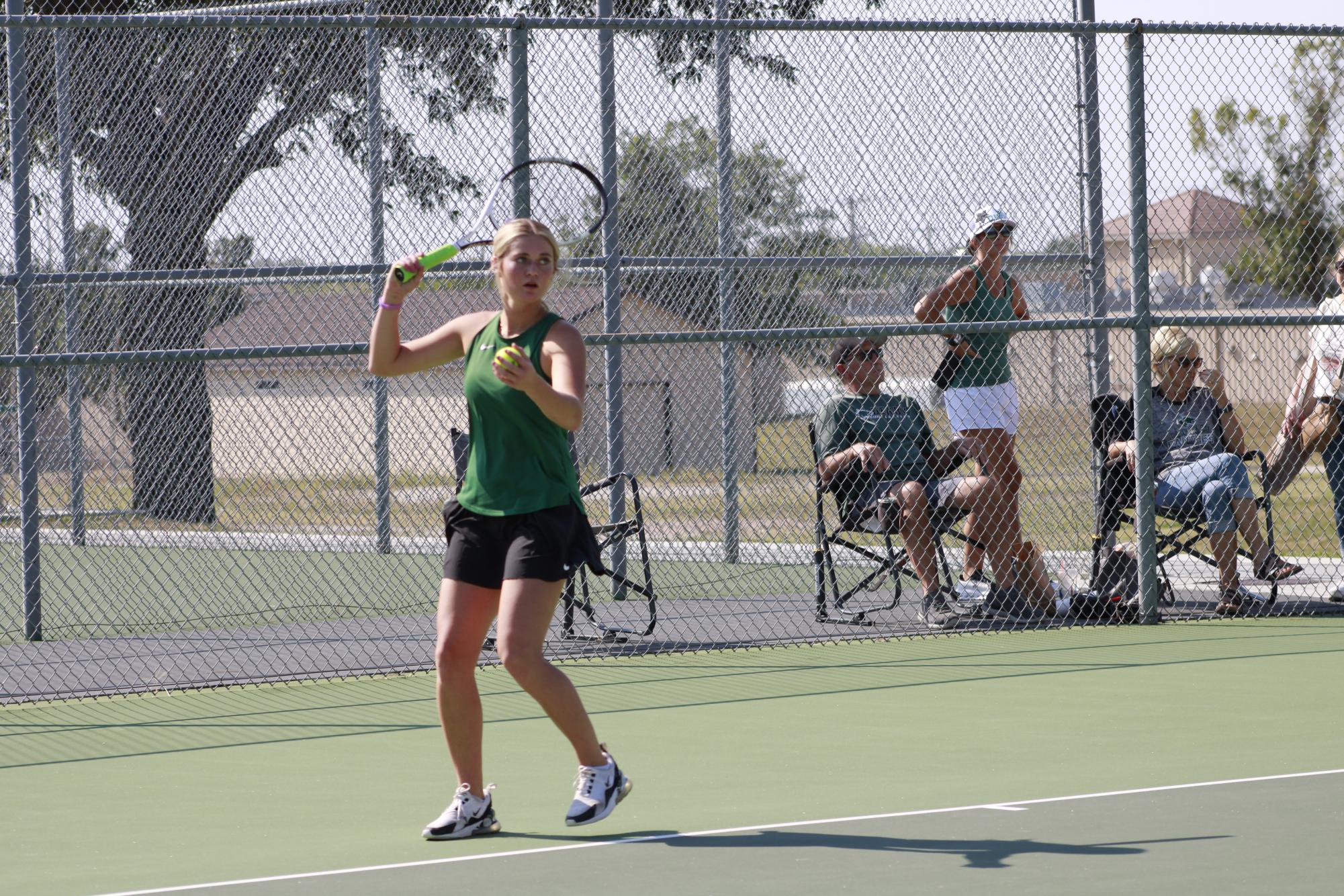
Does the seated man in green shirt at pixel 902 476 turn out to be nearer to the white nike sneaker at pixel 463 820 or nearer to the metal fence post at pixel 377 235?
the metal fence post at pixel 377 235

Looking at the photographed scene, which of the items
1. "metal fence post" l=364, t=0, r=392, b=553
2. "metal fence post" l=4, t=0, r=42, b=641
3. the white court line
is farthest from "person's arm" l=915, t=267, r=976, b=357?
"metal fence post" l=4, t=0, r=42, b=641

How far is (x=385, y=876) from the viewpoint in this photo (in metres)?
4.53

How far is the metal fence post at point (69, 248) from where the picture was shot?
12.5 m

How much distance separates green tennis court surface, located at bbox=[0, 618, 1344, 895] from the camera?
455cm

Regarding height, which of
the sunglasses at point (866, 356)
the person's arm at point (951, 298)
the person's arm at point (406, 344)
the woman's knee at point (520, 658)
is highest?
the person's arm at point (951, 298)

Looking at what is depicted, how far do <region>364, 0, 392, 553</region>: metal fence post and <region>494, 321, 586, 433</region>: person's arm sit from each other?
13.0 feet

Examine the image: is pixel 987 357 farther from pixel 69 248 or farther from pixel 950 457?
pixel 69 248

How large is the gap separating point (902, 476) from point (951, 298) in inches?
35.7

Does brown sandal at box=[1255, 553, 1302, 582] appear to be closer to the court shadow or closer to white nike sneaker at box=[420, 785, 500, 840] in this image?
the court shadow

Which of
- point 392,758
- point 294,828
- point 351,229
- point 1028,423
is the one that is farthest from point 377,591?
point 294,828

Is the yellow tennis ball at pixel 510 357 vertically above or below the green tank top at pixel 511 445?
above

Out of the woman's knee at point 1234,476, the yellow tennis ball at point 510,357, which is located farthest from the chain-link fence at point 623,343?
the yellow tennis ball at point 510,357

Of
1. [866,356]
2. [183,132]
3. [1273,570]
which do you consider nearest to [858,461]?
[866,356]

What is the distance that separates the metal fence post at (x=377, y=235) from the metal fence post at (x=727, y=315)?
82.3 inches
